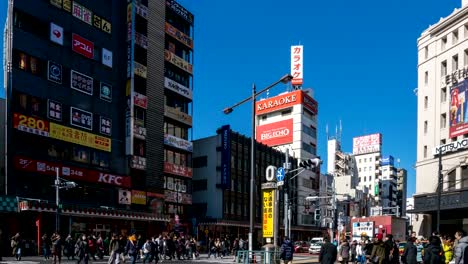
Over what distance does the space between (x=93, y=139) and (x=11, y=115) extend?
8.93m

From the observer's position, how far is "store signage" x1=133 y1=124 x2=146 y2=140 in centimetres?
5144

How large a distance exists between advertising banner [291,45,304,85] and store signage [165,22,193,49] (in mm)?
44063

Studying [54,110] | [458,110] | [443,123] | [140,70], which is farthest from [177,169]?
[458,110]

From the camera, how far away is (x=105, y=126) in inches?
1911

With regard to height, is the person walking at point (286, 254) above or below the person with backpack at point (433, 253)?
below

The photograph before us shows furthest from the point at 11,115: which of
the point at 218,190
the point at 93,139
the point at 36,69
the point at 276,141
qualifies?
the point at 276,141

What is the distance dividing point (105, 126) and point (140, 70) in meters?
7.23

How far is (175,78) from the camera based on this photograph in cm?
6044

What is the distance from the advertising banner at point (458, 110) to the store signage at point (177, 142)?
27.4 meters

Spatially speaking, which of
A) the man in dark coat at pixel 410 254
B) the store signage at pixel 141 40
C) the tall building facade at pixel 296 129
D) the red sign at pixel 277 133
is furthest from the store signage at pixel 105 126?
the red sign at pixel 277 133

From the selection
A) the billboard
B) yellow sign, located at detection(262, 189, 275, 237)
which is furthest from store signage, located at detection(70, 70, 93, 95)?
the billboard

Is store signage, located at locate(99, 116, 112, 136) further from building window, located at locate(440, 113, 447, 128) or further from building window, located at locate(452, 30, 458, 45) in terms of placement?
building window, located at locate(452, 30, 458, 45)

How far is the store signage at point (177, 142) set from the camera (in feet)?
187

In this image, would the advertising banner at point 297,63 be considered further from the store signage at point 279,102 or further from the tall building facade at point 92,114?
the tall building facade at point 92,114
